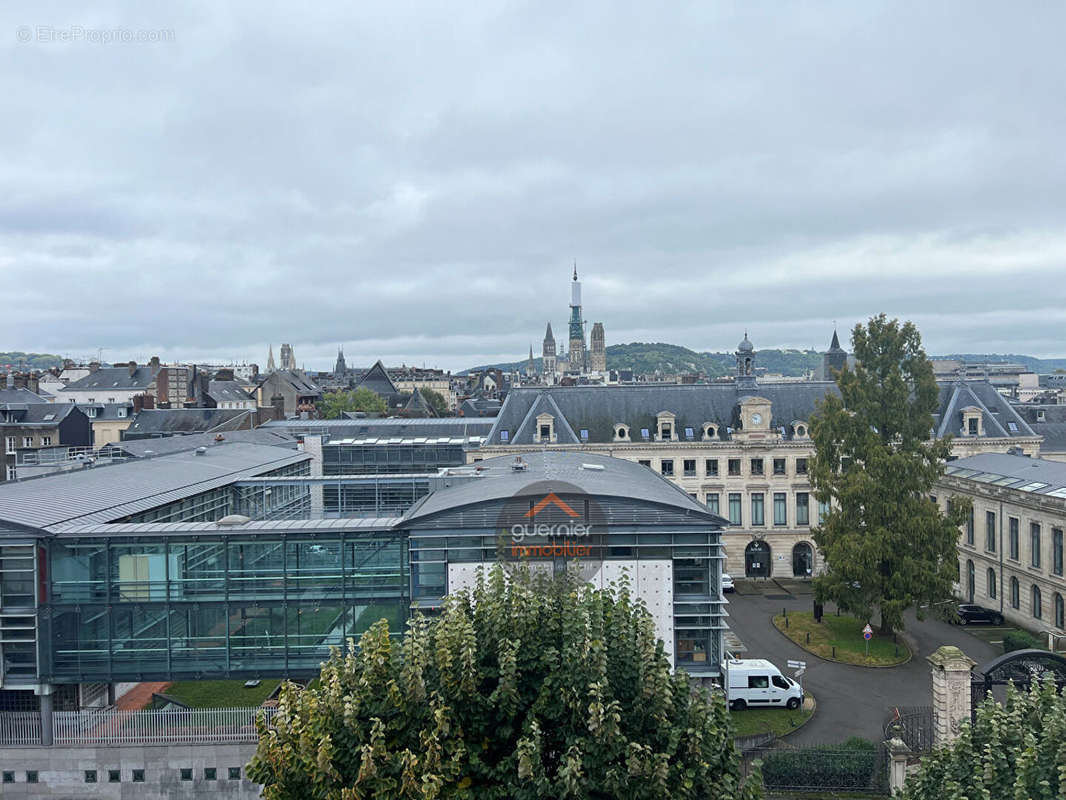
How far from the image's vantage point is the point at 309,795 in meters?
14.5

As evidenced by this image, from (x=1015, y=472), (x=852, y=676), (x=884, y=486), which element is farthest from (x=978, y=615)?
(x=852, y=676)

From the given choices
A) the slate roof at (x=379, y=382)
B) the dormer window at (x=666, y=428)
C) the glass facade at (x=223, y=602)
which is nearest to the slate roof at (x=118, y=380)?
the slate roof at (x=379, y=382)

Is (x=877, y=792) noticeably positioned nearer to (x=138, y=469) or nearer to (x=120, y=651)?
(x=120, y=651)

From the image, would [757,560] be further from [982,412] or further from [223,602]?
[223,602]

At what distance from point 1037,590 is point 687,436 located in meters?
24.0

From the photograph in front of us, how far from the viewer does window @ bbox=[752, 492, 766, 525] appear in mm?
58594

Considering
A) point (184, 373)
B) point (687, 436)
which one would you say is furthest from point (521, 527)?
point (184, 373)

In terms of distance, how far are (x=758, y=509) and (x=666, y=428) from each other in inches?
335

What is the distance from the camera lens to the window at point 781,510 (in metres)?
58.6

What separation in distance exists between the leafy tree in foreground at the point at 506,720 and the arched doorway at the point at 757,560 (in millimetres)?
44108

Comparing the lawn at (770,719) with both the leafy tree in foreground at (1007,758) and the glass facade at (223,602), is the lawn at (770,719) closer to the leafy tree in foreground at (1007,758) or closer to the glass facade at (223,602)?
the glass facade at (223,602)

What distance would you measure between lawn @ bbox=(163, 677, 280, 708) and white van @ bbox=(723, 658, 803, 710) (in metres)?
17.6

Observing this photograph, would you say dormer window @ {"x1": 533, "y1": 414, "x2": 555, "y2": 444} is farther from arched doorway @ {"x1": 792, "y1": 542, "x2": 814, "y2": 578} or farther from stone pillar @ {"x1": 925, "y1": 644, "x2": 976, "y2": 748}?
stone pillar @ {"x1": 925, "y1": 644, "x2": 976, "y2": 748}

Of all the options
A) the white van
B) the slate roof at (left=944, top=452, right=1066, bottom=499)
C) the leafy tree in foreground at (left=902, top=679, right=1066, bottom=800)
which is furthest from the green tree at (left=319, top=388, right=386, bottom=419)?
the leafy tree in foreground at (left=902, top=679, right=1066, bottom=800)
